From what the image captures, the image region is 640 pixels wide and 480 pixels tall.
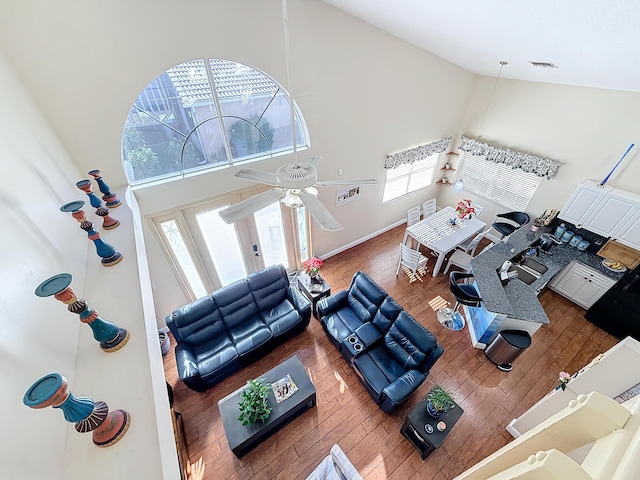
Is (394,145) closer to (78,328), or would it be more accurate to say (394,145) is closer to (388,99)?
(388,99)

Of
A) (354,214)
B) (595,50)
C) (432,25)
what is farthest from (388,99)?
(595,50)

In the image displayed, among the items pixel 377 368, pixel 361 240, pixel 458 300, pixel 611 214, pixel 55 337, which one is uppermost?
pixel 55 337

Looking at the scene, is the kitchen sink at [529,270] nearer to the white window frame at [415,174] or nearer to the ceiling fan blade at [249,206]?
the white window frame at [415,174]

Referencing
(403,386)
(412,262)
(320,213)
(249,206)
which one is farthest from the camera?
(412,262)

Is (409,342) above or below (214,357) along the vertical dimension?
above

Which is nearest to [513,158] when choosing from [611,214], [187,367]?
[611,214]

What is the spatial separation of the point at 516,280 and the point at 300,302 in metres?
3.40

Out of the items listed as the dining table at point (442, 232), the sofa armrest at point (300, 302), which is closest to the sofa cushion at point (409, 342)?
the sofa armrest at point (300, 302)

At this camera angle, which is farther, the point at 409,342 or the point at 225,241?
the point at 225,241

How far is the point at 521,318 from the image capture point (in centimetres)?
347

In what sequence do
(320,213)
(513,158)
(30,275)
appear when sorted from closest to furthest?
1. (30,275)
2. (320,213)
3. (513,158)

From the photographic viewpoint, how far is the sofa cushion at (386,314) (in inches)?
148

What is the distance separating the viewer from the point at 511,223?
5598mm

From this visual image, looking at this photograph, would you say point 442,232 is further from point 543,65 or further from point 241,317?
point 241,317
